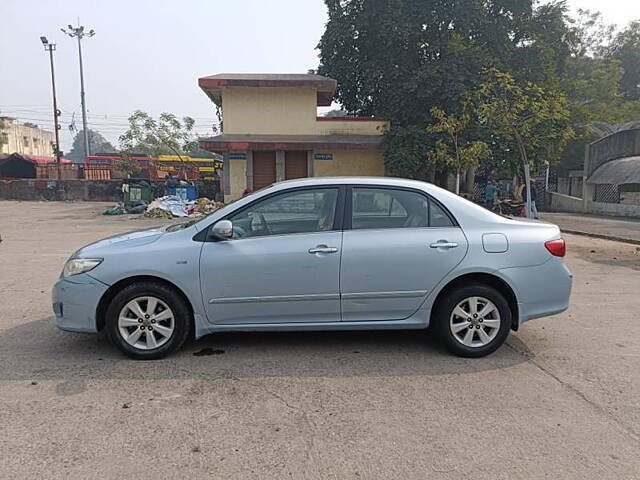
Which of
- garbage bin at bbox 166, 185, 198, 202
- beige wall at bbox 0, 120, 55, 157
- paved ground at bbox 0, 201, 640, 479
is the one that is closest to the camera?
paved ground at bbox 0, 201, 640, 479

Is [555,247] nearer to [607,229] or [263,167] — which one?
[607,229]

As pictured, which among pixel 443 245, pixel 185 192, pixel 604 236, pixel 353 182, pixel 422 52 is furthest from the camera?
pixel 422 52

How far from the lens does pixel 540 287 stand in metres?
4.43

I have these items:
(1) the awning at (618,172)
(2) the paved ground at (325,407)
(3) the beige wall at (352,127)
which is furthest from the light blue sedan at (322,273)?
(1) the awning at (618,172)

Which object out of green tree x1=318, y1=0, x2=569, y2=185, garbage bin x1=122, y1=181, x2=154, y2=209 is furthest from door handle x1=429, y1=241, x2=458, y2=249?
garbage bin x1=122, y1=181, x2=154, y2=209

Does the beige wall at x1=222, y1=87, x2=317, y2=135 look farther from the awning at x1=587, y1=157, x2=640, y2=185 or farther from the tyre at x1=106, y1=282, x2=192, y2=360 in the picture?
the tyre at x1=106, y1=282, x2=192, y2=360

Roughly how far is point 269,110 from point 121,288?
18.6 m

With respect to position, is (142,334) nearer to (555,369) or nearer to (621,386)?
(555,369)

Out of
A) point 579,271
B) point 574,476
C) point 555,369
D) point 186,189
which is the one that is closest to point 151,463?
point 574,476

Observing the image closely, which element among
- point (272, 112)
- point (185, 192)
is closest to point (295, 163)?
point (272, 112)

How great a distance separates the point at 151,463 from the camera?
2.81 meters

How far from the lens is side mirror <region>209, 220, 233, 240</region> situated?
4.21 meters

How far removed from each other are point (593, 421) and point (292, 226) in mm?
2713

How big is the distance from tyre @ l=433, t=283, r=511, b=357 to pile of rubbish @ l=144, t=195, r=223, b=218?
15490 millimetres
